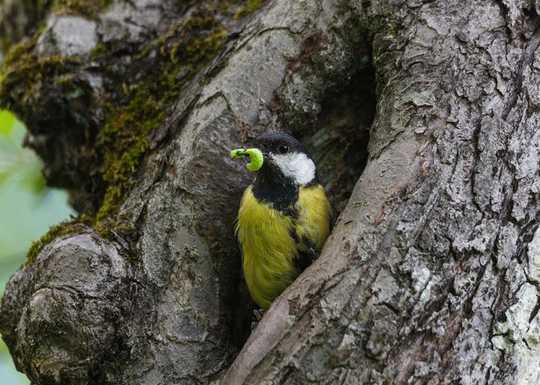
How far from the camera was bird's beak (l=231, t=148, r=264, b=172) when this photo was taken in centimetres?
250

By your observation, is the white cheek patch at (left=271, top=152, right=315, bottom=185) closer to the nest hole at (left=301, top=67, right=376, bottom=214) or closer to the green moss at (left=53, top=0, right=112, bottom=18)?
the nest hole at (left=301, top=67, right=376, bottom=214)

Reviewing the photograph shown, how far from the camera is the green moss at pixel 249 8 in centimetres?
314

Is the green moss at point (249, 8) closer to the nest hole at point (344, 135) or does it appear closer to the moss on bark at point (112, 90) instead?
the moss on bark at point (112, 90)

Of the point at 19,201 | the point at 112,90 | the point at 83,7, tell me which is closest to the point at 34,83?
the point at 112,90

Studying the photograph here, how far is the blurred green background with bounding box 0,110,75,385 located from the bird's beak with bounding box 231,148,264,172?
1.12m

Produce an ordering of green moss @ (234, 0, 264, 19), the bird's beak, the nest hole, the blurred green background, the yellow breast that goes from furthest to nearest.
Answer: the blurred green background → green moss @ (234, 0, 264, 19) → the nest hole → the yellow breast → the bird's beak

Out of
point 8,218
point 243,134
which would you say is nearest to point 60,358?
point 243,134

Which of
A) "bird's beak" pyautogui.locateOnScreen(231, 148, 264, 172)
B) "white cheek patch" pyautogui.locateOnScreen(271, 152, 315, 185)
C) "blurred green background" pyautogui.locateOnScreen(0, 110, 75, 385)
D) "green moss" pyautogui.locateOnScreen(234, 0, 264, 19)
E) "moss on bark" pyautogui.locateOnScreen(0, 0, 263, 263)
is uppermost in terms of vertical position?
"green moss" pyautogui.locateOnScreen(234, 0, 264, 19)

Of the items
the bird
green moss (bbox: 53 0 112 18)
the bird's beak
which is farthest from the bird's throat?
green moss (bbox: 53 0 112 18)

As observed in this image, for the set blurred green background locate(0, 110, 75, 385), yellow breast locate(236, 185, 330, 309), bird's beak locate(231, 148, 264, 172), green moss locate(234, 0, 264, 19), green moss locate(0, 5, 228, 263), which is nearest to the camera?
bird's beak locate(231, 148, 264, 172)

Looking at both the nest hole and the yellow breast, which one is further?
the nest hole

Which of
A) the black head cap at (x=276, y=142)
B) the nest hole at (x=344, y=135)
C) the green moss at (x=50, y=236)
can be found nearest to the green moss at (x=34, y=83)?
the green moss at (x=50, y=236)

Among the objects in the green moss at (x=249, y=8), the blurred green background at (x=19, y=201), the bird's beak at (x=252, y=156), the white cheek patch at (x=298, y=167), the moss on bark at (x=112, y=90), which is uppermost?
the green moss at (x=249, y=8)

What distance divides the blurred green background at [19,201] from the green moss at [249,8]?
1.11 metres
